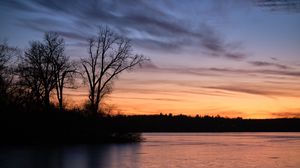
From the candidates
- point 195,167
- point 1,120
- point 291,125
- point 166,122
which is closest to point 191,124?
point 166,122

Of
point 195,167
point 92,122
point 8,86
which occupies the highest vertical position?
point 8,86

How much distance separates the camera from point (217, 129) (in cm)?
16462

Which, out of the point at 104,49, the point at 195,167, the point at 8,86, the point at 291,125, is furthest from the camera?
the point at 291,125

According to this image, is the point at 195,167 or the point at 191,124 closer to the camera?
the point at 195,167

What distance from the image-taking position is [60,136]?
3959 centimetres

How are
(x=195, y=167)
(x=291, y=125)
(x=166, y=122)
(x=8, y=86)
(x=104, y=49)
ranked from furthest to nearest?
(x=291, y=125), (x=166, y=122), (x=104, y=49), (x=8, y=86), (x=195, y=167)

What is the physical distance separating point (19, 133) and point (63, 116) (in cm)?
413

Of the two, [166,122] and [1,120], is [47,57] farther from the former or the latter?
[166,122]

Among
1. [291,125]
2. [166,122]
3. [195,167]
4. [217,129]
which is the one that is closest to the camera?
[195,167]

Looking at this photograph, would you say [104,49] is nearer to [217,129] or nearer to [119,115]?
[119,115]

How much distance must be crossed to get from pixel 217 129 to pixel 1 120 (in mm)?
135323

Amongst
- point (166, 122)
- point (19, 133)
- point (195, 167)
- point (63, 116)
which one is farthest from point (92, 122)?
point (166, 122)

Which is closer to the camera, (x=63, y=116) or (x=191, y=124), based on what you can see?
(x=63, y=116)

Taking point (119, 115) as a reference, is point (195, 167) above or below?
below
